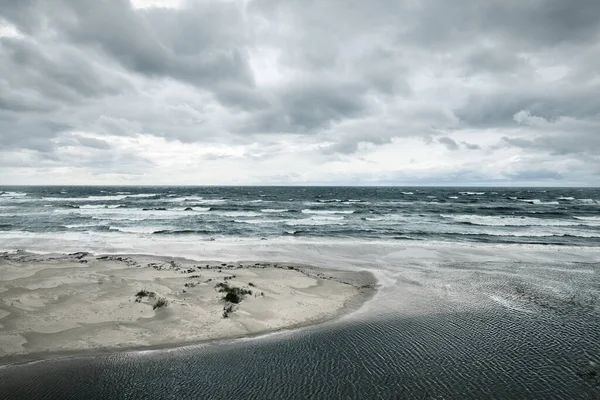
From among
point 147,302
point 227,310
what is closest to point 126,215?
point 147,302

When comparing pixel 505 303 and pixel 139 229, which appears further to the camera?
pixel 139 229

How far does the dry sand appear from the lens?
25.0 ft

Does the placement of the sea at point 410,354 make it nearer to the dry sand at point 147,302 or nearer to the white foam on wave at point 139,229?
the dry sand at point 147,302

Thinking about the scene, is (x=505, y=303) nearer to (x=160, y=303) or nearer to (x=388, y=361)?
(x=388, y=361)

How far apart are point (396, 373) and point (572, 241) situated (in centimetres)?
2496

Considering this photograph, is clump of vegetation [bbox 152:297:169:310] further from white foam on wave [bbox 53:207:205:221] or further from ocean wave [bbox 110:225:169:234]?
white foam on wave [bbox 53:207:205:221]

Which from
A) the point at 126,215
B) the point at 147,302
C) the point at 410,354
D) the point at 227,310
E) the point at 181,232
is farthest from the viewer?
the point at 126,215

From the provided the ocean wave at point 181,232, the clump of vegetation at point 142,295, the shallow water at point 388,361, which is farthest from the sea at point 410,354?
the ocean wave at point 181,232

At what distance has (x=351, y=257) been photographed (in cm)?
1850

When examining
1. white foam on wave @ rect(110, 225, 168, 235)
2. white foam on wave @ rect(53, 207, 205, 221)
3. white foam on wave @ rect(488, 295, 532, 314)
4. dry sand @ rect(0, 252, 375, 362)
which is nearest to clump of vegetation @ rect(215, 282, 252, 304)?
dry sand @ rect(0, 252, 375, 362)

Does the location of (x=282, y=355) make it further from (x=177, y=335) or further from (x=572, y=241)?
(x=572, y=241)

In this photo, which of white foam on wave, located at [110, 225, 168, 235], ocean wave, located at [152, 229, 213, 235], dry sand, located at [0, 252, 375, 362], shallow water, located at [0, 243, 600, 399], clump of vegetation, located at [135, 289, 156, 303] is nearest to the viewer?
shallow water, located at [0, 243, 600, 399]

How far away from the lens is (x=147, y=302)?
31.5ft

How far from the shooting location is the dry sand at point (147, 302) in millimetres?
7629
